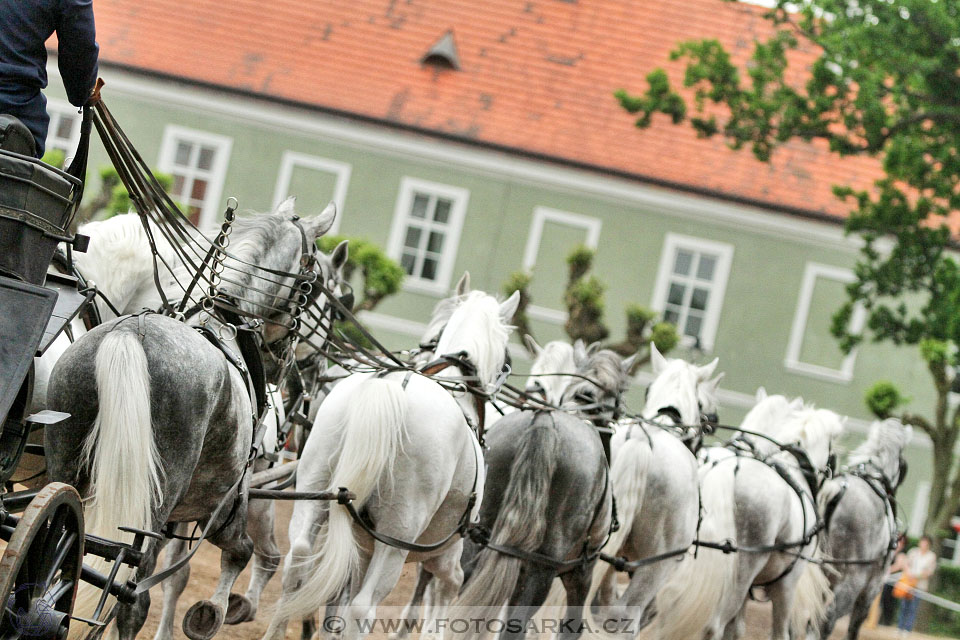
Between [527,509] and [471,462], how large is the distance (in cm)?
77

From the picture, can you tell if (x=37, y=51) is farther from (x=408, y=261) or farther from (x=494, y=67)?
(x=494, y=67)

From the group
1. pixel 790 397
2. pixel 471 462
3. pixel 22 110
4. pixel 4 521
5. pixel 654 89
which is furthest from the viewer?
pixel 790 397

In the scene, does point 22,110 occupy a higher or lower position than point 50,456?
higher

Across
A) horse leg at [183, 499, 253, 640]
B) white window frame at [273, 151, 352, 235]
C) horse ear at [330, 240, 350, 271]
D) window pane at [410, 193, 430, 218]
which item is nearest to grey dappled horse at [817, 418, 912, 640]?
horse ear at [330, 240, 350, 271]

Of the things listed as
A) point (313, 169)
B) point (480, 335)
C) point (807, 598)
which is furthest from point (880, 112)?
point (313, 169)

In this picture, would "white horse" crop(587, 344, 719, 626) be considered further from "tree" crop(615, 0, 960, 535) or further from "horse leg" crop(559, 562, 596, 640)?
"tree" crop(615, 0, 960, 535)

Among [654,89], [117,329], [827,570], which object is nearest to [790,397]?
[654,89]

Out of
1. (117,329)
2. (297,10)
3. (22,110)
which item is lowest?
(117,329)

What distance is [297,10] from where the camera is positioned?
2500 cm

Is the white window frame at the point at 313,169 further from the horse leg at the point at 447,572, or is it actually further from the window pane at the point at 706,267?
the horse leg at the point at 447,572

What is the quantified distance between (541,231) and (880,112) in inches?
359

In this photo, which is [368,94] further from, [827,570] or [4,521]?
[4,521]

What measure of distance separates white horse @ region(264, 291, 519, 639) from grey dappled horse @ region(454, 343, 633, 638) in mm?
597

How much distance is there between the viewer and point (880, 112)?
49.9 feet
